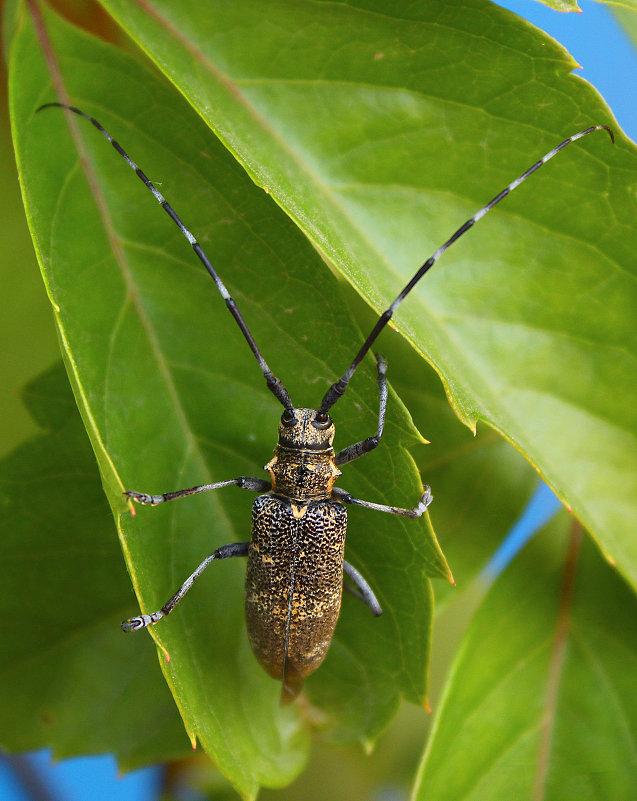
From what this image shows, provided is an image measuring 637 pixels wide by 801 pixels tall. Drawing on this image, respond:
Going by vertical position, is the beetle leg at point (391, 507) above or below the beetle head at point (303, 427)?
below

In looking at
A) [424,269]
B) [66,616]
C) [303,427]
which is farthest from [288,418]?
[66,616]

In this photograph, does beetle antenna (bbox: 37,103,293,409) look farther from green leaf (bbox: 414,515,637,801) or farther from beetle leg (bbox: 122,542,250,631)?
green leaf (bbox: 414,515,637,801)

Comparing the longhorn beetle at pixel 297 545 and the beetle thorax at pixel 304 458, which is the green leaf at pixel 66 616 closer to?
the longhorn beetle at pixel 297 545

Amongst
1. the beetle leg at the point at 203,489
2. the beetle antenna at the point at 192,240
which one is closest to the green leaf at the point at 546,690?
the beetle leg at the point at 203,489

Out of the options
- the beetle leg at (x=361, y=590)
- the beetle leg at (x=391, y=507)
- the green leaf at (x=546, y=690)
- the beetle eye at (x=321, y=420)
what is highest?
the beetle eye at (x=321, y=420)

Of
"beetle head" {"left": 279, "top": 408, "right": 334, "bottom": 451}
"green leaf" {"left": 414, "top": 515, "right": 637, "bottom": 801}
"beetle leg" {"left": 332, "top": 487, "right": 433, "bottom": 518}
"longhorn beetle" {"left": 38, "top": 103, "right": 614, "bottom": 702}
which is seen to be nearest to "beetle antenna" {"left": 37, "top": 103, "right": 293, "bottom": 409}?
"longhorn beetle" {"left": 38, "top": 103, "right": 614, "bottom": 702}

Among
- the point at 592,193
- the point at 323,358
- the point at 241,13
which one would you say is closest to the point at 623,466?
the point at 592,193
